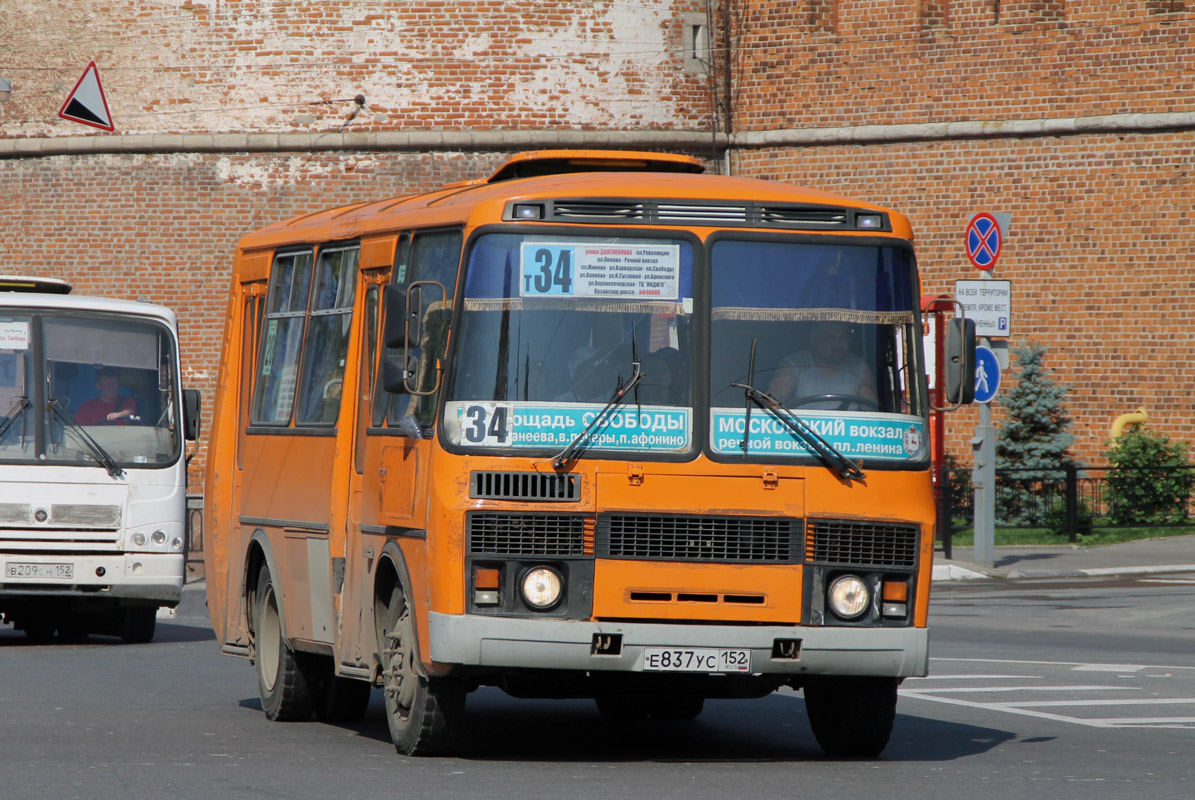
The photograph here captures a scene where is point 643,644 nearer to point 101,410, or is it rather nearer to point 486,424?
point 486,424

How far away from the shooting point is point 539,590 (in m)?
8.33

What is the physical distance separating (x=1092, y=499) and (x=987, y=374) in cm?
605

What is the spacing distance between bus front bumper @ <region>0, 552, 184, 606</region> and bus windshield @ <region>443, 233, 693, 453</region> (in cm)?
782

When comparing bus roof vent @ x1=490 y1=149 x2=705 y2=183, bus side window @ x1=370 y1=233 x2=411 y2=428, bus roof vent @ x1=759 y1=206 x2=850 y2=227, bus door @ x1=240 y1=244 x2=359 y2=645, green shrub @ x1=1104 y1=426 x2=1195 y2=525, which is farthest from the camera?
green shrub @ x1=1104 y1=426 x2=1195 y2=525

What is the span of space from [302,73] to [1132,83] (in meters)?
12.5

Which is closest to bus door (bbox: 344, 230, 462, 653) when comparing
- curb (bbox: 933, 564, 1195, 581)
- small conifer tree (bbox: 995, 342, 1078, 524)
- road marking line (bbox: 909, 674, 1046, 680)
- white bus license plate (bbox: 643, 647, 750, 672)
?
white bus license plate (bbox: 643, 647, 750, 672)

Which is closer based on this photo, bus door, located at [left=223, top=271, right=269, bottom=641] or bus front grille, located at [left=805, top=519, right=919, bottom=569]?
bus front grille, located at [left=805, top=519, right=919, bottom=569]

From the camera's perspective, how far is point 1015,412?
29156 mm

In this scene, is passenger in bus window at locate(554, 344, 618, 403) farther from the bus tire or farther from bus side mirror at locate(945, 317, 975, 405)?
the bus tire

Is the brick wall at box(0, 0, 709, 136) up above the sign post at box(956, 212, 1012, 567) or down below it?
above

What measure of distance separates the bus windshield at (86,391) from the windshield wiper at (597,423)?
26.6 feet

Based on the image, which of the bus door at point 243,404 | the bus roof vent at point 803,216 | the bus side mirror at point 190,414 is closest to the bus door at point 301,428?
the bus door at point 243,404

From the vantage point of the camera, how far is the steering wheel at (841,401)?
8.64 meters

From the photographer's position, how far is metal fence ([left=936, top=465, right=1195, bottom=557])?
2681 cm
